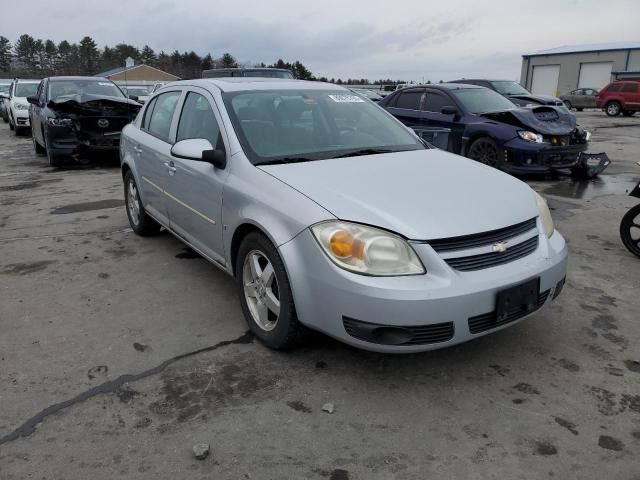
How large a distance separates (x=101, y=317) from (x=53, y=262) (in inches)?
59.8

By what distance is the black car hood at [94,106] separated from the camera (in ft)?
31.3

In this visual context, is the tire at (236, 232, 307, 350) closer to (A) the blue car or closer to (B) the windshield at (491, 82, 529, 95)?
(A) the blue car

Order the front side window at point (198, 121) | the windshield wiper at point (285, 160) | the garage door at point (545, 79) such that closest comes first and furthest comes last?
1. the windshield wiper at point (285, 160)
2. the front side window at point (198, 121)
3. the garage door at point (545, 79)

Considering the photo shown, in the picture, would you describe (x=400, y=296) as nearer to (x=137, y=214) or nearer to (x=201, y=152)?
(x=201, y=152)

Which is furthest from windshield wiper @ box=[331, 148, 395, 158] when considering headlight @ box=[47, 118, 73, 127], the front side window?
headlight @ box=[47, 118, 73, 127]

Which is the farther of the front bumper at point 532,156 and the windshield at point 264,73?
the windshield at point 264,73

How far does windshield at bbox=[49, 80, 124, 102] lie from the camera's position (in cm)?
1090

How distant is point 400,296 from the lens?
8.25 ft

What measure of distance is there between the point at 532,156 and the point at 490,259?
20.3 feet

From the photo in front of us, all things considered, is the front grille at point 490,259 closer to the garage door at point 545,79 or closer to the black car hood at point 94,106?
the black car hood at point 94,106

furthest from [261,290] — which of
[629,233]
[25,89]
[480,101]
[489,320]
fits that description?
[25,89]

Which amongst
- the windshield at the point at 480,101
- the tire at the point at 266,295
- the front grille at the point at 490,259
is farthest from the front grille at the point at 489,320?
the windshield at the point at 480,101

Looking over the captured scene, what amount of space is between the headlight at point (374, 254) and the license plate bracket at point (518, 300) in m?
0.46

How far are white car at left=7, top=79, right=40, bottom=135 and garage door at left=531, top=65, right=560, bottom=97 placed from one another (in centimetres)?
4272
